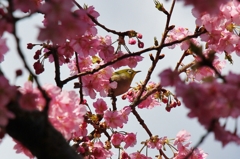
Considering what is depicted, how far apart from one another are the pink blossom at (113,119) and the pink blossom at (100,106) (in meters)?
0.12

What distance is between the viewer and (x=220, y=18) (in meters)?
3.87

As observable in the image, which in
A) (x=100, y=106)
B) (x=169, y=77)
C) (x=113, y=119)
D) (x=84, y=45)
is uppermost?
(x=84, y=45)

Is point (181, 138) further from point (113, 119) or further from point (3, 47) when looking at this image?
point (3, 47)

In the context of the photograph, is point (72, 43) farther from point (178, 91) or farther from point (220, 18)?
point (178, 91)

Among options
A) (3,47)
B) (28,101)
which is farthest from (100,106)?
(28,101)

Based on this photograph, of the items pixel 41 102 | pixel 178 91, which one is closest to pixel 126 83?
pixel 41 102

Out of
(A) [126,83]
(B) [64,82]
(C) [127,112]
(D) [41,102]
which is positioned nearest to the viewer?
(D) [41,102]

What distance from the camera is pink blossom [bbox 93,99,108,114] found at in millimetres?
4238

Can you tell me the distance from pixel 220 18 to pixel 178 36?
543mm

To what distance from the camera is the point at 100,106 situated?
4250mm

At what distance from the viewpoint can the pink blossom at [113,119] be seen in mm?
4113

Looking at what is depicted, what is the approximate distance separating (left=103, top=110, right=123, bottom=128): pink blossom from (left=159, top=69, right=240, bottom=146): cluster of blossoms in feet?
7.55

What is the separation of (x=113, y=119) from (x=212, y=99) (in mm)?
2430

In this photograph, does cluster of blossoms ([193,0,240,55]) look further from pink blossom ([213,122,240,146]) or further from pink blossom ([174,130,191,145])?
pink blossom ([213,122,240,146])
